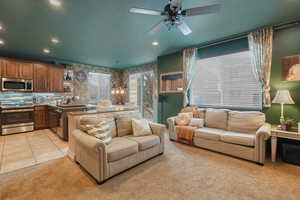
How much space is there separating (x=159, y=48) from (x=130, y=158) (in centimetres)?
356

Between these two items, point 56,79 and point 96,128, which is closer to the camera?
point 96,128

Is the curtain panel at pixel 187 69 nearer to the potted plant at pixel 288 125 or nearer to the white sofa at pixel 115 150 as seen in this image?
the white sofa at pixel 115 150

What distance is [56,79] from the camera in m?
5.63

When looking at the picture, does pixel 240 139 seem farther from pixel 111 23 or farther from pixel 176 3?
pixel 111 23

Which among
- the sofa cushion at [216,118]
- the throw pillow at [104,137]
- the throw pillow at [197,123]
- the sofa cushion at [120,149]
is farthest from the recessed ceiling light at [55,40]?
the sofa cushion at [216,118]

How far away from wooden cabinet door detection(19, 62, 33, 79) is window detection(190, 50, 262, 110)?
6.06m

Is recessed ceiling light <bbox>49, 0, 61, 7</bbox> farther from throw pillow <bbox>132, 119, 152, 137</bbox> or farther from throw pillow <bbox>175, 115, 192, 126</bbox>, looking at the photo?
throw pillow <bbox>175, 115, 192, 126</bbox>

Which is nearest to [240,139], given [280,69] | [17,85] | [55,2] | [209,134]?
[209,134]

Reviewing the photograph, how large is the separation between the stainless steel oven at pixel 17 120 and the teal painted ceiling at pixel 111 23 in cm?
206

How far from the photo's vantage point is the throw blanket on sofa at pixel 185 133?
3.49 metres

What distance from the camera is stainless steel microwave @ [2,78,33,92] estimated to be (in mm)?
4570

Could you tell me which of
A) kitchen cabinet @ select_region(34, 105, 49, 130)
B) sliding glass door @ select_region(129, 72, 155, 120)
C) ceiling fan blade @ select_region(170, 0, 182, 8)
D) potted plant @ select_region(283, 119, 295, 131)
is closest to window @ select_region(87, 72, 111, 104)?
sliding glass door @ select_region(129, 72, 155, 120)

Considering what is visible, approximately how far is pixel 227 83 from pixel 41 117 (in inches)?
264

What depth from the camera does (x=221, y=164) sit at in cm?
262
